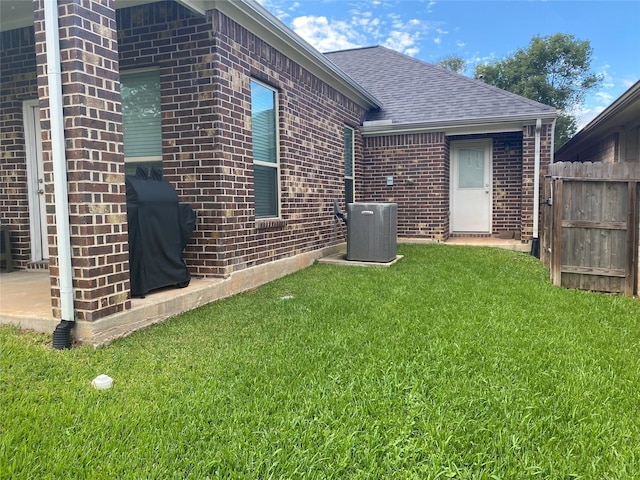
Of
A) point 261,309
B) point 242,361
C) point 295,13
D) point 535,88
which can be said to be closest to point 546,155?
point 261,309

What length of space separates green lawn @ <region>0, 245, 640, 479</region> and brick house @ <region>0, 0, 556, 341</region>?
75 cm

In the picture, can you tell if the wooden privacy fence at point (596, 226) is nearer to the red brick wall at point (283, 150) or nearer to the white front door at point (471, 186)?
the red brick wall at point (283, 150)

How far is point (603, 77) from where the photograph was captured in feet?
89.2

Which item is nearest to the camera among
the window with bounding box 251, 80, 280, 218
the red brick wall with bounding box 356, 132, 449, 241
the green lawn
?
the green lawn

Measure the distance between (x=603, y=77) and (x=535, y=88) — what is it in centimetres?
504

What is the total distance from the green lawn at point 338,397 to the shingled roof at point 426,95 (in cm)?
601

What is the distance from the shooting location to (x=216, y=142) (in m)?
4.76

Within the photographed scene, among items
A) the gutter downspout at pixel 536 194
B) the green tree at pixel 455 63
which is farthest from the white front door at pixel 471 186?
the green tree at pixel 455 63

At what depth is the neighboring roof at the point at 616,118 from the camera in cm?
626

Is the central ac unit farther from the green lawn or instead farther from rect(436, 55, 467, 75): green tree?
rect(436, 55, 467, 75): green tree

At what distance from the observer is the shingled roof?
9133mm

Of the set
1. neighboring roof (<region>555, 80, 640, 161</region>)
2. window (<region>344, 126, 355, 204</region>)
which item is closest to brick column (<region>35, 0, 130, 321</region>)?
window (<region>344, 126, 355, 204</region>)

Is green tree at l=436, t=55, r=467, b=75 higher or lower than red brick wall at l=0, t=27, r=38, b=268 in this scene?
higher

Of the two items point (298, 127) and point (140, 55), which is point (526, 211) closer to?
point (298, 127)
